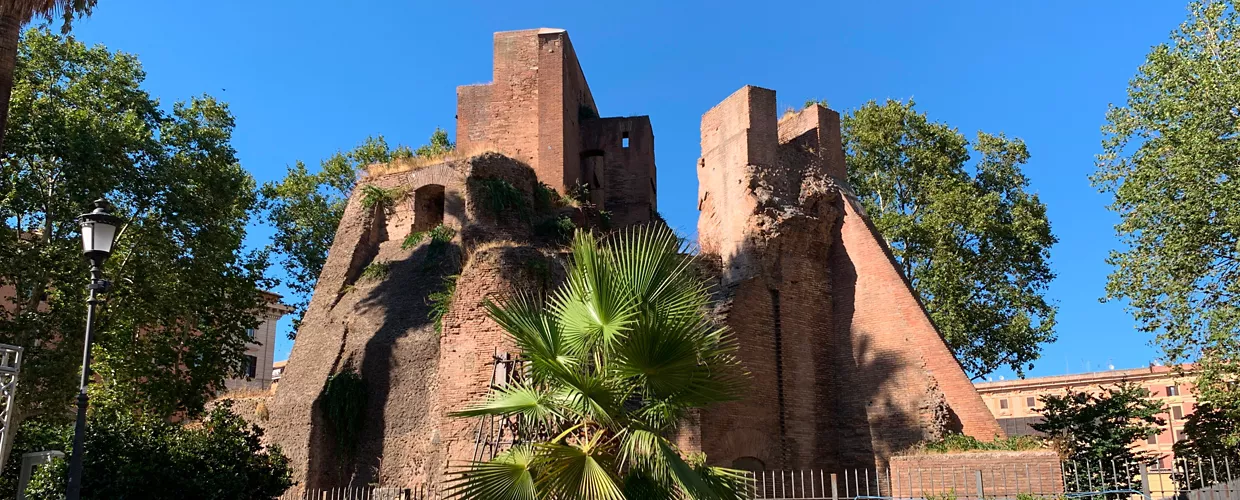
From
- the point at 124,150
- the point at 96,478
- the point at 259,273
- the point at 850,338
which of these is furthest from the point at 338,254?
the point at 850,338

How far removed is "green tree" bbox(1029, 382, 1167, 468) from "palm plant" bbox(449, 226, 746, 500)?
10803mm

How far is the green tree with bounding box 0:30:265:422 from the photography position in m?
17.5

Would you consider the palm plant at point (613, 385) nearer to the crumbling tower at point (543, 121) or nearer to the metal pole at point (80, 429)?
the metal pole at point (80, 429)

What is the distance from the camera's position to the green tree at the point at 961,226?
2453cm

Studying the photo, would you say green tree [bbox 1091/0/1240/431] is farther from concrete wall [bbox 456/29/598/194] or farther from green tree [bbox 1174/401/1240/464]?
concrete wall [bbox 456/29/598/194]

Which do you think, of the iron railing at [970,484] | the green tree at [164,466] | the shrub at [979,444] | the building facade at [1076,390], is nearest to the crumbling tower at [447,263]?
the iron railing at [970,484]

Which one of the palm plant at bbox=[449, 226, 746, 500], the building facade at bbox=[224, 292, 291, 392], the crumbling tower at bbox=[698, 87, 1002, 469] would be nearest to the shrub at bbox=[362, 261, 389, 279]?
the crumbling tower at bbox=[698, 87, 1002, 469]

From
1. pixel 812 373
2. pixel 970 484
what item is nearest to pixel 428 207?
pixel 812 373

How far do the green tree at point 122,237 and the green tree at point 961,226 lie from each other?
1678 cm

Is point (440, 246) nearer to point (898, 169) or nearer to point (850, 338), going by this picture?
point (850, 338)

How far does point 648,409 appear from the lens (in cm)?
719

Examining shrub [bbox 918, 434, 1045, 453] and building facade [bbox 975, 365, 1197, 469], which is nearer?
shrub [bbox 918, 434, 1045, 453]

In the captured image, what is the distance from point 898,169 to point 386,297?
15458 mm

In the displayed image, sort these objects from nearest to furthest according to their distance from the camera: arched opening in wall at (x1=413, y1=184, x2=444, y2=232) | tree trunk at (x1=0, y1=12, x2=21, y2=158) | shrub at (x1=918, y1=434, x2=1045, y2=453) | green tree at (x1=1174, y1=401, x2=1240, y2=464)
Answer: tree trunk at (x1=0, y1=12, x2=21, y2=158) → shrub at (x1=918, y1=434, x2=1045, y2=453) → green tree at (x1=1174, y1=401, x2=1240, y2=464) → arched opening in wall at (x1=413, y1=184, x2=444, y2=232)
